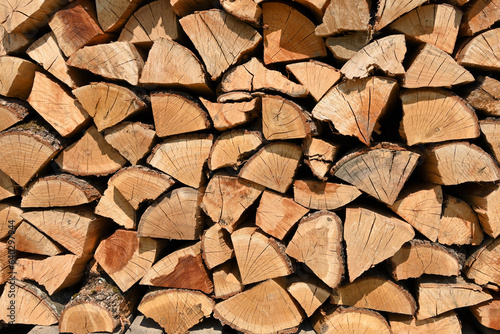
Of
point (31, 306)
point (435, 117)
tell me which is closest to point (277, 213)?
point (435, 117)

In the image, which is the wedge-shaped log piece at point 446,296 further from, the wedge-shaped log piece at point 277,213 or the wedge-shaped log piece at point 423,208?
the wedge-shaped log piece at point 277,213

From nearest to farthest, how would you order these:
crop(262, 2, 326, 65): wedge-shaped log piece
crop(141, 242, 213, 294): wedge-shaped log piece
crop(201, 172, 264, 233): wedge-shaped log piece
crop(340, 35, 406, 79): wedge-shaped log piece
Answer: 1. crop(340, 35, 406, 79): wedge-shaped log piece
2. crop(262, 2, 326, 65): wedge-shaped log piece
3. crop(201, 172, 264, 233): wedge-shaped log piece
4. crop(141, 242, 213, 294): wedge-shaped log piece

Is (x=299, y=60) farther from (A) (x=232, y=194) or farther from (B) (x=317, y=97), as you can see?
(A) (x=232, y=194)

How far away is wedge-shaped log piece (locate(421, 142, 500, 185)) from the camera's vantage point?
2.06 metres

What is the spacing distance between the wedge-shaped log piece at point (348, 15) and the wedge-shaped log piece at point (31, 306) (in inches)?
108

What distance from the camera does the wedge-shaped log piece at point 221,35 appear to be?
7.33ft

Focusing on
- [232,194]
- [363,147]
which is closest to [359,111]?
[363,147]

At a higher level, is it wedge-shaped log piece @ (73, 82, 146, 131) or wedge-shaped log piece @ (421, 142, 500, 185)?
wedge-shaped log piece @ (73, 82, 146, 131)

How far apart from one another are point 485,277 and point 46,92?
3.24 meters

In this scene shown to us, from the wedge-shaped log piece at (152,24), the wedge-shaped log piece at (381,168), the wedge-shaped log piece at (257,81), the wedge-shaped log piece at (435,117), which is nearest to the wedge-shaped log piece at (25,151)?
the wedge-shaped log piece at (152,24)

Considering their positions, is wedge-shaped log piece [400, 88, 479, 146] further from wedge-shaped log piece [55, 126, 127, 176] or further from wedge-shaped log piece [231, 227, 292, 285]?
wedge-shaped log piece [55, 126, 127, 176]

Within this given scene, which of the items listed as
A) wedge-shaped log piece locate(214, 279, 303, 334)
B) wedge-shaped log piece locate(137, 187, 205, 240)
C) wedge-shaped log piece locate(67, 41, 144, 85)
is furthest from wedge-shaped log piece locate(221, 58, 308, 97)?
wedge-shaped log piece locate(214, 279, 303, 334)

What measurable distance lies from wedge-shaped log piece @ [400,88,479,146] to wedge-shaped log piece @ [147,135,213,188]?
1.23 m

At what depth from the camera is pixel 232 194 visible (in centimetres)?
234
